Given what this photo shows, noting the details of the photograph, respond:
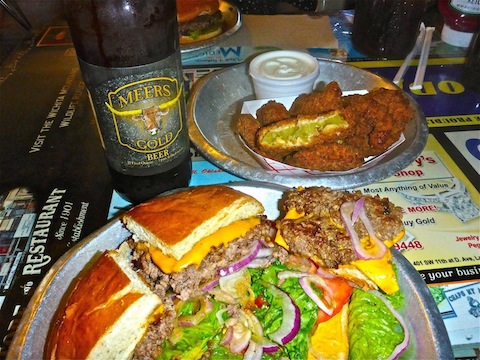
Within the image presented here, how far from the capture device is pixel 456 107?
7.18ft

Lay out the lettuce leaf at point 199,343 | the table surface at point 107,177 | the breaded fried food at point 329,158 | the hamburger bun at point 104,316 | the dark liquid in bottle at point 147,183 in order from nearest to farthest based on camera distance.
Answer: the hamburger bun at point 104,316, the lettuce leaf at point 199,343, the table surface at point 107,177, the dark liquid in bottle at point 147,183, the breaded fried food at point 329,158

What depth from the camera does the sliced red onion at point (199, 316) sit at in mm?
1144

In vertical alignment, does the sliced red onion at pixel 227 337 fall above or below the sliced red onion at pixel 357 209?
below

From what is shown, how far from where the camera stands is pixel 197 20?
2.86 meters

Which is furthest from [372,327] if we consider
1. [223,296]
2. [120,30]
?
[120,30]

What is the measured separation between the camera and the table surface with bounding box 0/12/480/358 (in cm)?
136

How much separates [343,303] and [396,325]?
0.49 feet

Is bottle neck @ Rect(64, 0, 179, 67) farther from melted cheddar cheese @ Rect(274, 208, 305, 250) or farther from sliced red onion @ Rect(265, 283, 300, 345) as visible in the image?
sliced red onion @ Rect(265, 283, 300, 345)

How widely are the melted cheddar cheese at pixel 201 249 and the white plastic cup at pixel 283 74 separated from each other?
982 mm

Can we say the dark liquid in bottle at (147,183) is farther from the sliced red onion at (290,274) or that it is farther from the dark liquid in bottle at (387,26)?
the dark liquid in bottle at (387,26)

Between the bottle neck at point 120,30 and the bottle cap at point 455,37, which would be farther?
the bottle cap at point 455,37

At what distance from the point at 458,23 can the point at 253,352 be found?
99.5 inches

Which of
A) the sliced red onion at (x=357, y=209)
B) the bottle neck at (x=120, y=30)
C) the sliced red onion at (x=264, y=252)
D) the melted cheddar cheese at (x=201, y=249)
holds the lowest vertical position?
the sliced red onion at (x=264, y=252)

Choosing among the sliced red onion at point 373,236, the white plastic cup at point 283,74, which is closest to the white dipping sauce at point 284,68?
the white plastic cup at point 283,74
